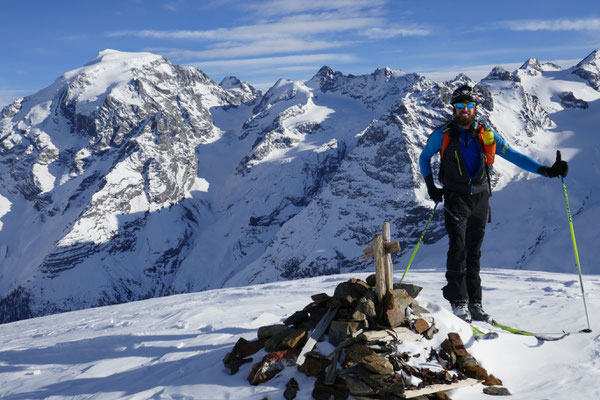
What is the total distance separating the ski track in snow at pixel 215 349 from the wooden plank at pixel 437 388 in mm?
89

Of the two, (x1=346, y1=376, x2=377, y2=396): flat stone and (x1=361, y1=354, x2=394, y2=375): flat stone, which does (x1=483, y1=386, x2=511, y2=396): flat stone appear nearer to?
(x1=361, y1=354, x2=394, y2=375): flat stone

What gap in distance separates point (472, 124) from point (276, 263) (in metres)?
179

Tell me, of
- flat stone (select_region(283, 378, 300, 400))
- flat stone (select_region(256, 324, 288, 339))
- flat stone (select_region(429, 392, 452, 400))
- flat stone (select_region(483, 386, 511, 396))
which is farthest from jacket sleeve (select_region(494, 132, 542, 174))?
flat stone (select_region(283, 378, 300, 400))

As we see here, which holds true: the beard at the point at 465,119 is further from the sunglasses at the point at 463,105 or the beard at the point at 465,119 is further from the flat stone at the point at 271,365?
the flat stone at the point at 271,365

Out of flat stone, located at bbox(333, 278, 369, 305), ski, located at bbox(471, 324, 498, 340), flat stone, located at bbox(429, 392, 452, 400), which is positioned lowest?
flat stone, located at bbox(429, 392, 452, 400)

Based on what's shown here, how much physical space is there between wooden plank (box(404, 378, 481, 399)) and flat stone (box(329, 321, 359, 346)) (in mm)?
1070

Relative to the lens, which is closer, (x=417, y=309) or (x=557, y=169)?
(x=417, y=309)

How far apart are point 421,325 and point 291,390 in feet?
6.59

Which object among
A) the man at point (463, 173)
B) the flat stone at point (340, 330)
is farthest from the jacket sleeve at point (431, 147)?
the flat stone at point (340, 330)

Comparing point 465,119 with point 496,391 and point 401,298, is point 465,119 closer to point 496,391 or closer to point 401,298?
point 401,298

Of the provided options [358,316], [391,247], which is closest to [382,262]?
[391,247]

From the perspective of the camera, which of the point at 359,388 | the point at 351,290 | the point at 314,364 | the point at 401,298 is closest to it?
the point at 359,388

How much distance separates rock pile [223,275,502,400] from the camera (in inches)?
232

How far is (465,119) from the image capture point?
7.70m
